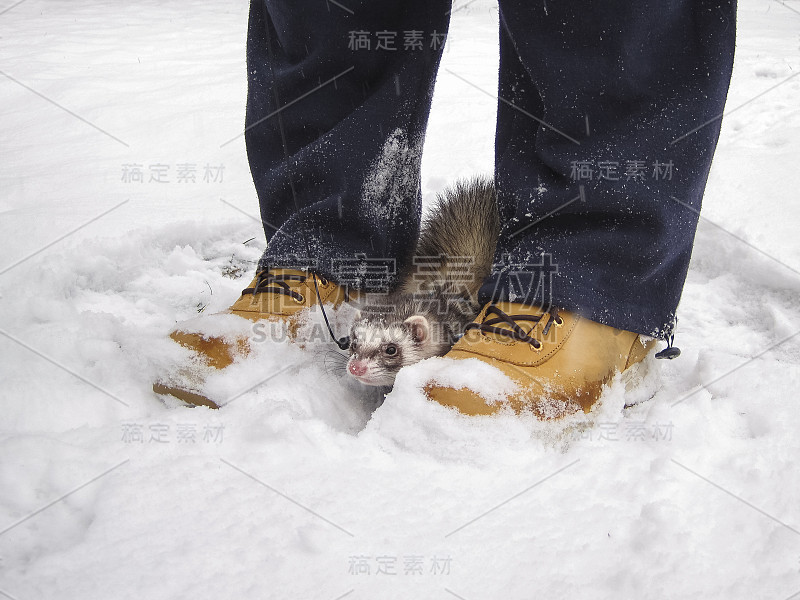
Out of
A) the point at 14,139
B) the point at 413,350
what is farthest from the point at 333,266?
the point at 14,139

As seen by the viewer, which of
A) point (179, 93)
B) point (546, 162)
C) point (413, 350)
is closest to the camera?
point (546, 162)

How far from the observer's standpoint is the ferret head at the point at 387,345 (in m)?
1.22

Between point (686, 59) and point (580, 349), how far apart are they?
1.51 feet

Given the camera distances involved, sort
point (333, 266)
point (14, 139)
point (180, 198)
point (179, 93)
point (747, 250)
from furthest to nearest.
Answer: point (179, 93) < point (14, 139) < point (180, 198) < point (747, 250) < point (333, 266)

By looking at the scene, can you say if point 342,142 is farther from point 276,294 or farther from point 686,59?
point 686,59

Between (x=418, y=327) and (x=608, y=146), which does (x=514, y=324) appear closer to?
(x=608, y=146)

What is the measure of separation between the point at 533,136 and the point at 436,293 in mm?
543

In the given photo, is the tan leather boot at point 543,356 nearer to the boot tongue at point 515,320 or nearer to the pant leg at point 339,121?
the boot tongue at point 515,320

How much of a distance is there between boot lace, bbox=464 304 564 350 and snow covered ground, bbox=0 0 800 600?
0.44 feet

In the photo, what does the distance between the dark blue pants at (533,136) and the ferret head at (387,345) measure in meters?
0.11

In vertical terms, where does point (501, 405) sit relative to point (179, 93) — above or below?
below

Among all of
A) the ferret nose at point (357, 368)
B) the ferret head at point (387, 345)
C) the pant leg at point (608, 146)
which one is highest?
the pant leg at point (608, 146)

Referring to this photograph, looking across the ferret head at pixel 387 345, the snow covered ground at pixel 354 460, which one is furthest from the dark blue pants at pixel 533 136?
the snow covered ground at pixel 354 460

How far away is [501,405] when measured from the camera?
0.89m
